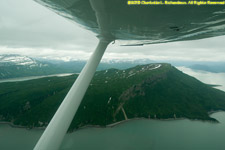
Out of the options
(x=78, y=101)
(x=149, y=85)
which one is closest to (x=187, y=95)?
(x=149, y=85)

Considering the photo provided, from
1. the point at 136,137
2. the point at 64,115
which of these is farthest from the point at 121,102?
the point at 64,115

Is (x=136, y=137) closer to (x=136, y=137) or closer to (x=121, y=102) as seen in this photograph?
(x=136, y=137)

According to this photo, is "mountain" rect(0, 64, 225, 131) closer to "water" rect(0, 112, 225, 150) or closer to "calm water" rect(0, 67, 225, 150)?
"calm water" rect(0, 67, 225, 150)

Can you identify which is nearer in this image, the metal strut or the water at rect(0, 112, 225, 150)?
the metal strut

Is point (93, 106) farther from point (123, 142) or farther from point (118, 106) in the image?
point (123, 142)

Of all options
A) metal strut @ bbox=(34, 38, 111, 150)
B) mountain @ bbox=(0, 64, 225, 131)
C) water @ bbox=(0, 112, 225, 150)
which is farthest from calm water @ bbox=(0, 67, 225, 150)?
metal strut @ bbox=(34, 38, 111, 150)
